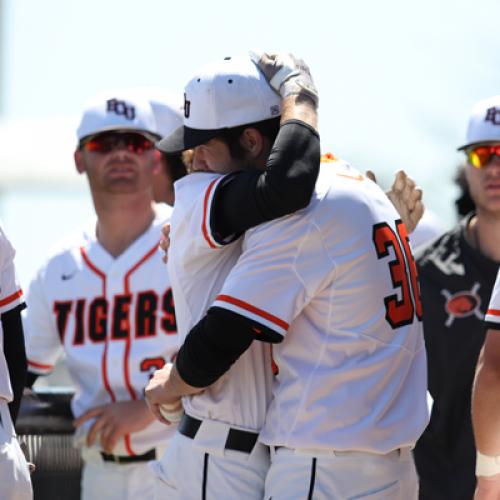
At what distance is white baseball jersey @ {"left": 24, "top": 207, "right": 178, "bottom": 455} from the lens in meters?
6.73

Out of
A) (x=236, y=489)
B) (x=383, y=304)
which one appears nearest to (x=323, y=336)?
(x=383, y=304)

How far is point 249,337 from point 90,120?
9.33 feet

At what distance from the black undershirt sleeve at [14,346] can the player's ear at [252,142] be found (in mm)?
950

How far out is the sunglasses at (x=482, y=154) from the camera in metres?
6.94

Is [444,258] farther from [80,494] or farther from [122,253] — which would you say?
[80,494]

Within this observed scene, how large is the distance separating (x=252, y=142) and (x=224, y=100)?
176 millimetres

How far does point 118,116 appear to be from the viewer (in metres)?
6.95

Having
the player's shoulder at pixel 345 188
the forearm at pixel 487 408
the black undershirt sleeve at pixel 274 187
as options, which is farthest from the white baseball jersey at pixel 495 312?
the black undershirt sleeve at pixel 274 187

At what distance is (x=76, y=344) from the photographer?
691 cm

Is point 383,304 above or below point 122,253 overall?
above

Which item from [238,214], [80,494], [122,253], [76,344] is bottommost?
[80,494]

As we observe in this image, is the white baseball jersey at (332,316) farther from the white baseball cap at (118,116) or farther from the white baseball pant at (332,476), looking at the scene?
the white baseball cap at (118,116)

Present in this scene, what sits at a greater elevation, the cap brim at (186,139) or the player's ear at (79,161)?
the cap brim at (186,139)

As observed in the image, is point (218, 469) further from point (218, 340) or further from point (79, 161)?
point (79, 161)
